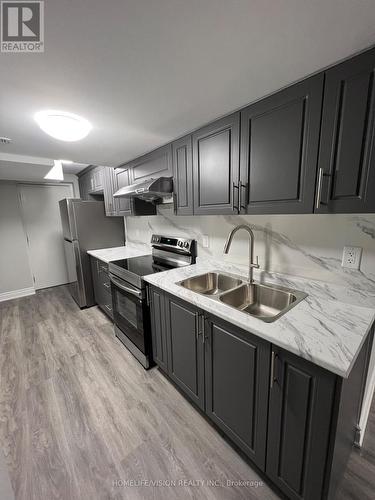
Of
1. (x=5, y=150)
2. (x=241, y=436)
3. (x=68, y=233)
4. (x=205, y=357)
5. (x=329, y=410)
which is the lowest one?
(x=241, y=436)

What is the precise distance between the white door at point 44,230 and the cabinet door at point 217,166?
3.67m

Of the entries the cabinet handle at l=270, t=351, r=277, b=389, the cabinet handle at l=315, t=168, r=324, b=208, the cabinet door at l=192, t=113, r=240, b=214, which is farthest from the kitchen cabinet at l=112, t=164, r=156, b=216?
the cabinet handle at l=270, t=351, r=277, b=389

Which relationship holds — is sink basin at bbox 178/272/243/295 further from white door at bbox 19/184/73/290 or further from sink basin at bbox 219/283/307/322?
white door at bbox 19/184/73/290

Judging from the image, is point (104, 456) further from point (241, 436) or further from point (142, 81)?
point (142, 81)

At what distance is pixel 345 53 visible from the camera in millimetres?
847

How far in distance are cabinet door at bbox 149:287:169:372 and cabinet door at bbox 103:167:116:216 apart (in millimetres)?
1769

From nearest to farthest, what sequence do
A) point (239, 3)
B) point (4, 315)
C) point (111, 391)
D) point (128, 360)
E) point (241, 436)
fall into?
point (239, 3) < point (241, 436) < point (111, 391) < point (128, 360) < point (4, 315)

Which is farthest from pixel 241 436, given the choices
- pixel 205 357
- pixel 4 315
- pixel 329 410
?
pixel 4 315

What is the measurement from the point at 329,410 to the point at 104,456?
1368 millimetres

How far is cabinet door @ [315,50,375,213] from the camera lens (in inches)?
33.6

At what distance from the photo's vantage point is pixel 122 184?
2.69 meters

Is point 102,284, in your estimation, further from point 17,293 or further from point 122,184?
point 17,293

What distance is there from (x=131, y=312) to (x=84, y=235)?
168 cm

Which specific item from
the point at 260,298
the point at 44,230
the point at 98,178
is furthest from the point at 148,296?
the point at 44,230
